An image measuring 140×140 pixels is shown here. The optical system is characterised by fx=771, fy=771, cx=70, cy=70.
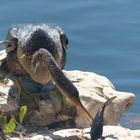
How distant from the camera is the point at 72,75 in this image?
745cm

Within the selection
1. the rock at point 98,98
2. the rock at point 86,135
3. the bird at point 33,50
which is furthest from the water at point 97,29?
the rock at point 86,135

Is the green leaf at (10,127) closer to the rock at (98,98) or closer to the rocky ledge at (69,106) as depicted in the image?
the rocky ledge at (69,106)

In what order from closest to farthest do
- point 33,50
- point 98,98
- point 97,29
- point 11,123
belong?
1. point 11,123
2. point 33,50
3. point 98,98
4. point 97,29

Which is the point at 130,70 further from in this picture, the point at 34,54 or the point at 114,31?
the point at 34,54

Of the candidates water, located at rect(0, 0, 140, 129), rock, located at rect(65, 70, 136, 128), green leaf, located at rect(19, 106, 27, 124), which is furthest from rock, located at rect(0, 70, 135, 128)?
water, located at rect(0, 0, 140, 129)

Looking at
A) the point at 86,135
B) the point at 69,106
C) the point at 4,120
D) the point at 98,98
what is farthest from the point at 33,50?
the point at 86,135

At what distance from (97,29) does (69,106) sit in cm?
380

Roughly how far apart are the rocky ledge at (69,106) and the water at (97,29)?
186 centimetres

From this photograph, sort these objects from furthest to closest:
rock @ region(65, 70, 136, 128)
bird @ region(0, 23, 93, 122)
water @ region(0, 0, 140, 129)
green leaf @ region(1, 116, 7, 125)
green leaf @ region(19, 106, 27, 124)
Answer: water @ region(0, 0, 140, 129), rock @ region(65, 70, 136, 128), bird @ region(0, 23, 93, 122), green leaf @ region(19, 106, 27, 124), green leaf @ region(1, 116, 7, 125)

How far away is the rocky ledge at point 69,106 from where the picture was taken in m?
6.25

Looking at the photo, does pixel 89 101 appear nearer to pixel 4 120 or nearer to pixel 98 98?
pixel 98 98

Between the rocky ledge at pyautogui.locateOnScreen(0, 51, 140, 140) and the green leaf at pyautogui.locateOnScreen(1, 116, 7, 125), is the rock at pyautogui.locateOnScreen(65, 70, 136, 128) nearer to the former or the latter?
the rocky ledge at pyautogui.locateOnScreen(0, 51, 140, 140)

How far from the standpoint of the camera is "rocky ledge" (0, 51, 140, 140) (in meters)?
6.25

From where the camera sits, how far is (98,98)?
6.93 meters
